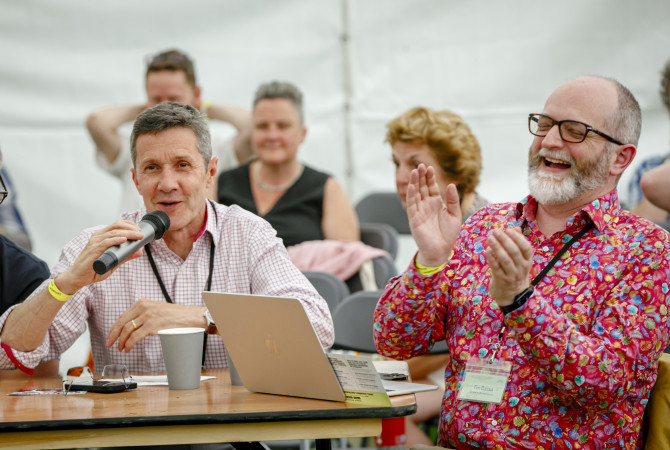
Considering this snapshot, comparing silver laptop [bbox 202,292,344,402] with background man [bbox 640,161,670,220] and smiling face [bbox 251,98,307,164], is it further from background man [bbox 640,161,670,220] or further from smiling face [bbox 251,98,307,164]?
smiling face [bbox 251,98,307,164]

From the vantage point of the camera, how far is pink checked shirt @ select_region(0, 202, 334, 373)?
2363mm

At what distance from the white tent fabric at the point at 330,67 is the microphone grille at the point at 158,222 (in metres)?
3.44

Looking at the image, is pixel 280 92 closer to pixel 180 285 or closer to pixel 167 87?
pixel 167 87

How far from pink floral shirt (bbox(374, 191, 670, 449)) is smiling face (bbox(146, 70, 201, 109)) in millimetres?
2538

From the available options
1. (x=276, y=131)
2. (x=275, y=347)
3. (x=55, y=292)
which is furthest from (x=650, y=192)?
(x=55, y=292)

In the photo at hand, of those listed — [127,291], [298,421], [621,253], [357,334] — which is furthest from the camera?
[357,334]

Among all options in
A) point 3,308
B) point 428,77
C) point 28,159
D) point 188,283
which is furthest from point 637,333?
point 28,159

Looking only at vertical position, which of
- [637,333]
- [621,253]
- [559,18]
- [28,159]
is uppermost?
[559,18]

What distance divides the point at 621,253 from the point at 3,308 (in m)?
1.70

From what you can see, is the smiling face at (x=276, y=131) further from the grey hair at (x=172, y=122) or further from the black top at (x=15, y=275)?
the black top at (x=15, y=275)

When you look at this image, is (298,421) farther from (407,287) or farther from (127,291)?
(127,291)

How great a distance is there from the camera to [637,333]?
1.90 meters

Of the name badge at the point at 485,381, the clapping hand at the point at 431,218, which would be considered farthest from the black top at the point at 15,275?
the name badge at the point at 485,381

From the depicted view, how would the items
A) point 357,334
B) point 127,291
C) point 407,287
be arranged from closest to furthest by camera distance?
point 407,287, point 127,291, point 357,334
